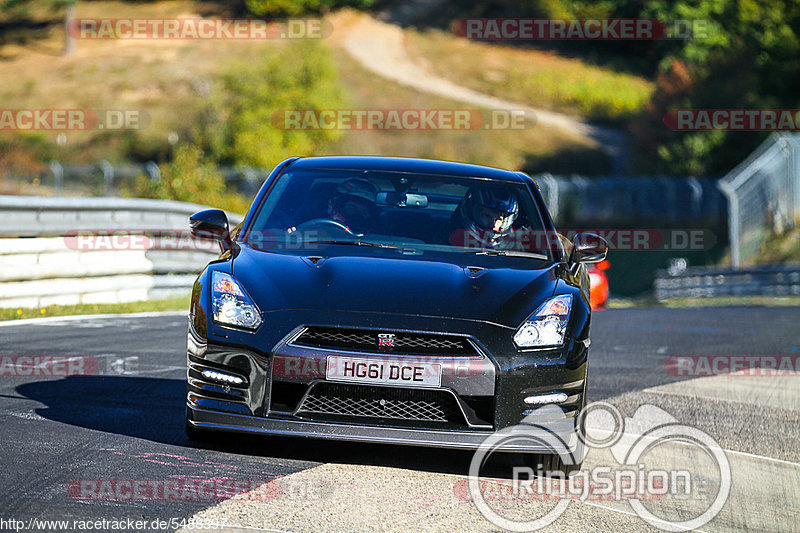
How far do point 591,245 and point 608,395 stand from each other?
6.74 feet

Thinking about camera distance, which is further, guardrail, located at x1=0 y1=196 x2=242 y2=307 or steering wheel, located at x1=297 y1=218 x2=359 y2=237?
guardrail, located at x1=0 y1=196 x2=242 y2=307

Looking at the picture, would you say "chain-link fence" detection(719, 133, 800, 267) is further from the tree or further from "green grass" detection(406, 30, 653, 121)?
the tree

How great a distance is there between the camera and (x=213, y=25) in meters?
73.9

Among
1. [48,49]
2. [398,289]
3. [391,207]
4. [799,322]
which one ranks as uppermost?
[48,49]

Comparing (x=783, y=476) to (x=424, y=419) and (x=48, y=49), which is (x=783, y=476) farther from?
(x=48, y=49)

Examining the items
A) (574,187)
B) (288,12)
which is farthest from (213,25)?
(574,187)

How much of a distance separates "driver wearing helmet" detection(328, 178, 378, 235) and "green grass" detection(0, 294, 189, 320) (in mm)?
5761

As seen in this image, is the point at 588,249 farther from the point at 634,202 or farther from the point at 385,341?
the point at 634,202

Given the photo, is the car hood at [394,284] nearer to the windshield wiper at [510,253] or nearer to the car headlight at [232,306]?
the car headlight at [232,306]

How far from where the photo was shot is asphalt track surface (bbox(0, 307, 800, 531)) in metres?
4.71

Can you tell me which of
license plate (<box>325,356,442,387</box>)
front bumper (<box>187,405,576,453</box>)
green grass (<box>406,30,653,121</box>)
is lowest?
front bumper (<box>187,405,576,453</box>)

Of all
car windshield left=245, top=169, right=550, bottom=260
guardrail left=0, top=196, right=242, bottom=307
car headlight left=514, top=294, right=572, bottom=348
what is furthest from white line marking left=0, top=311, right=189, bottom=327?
car headlight left=514, top=294, right=572, bottom=348

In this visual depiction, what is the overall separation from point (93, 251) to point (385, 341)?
8.26m

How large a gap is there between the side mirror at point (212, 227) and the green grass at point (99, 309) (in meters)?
5.53
